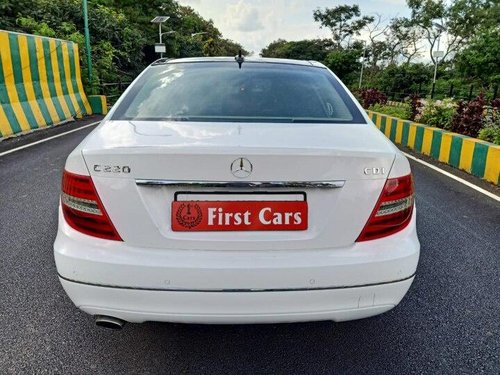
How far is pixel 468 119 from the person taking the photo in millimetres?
7898

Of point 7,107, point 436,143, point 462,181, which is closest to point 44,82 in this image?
point 7,107

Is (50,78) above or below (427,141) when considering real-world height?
above

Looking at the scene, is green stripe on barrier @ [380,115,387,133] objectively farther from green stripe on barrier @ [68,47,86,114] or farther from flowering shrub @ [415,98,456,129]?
green stripe on barrier @ [68,47,86,114]

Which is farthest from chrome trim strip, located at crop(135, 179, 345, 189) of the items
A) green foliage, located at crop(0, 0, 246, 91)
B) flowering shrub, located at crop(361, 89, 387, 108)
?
flowering shrub, located at crop(361, 89, 387, 108)

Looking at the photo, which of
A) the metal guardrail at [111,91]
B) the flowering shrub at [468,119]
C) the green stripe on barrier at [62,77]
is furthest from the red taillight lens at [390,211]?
the metal guardrail at [111,91]

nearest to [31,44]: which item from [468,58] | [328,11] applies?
[468,58]

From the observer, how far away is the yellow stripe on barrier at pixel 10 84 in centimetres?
920

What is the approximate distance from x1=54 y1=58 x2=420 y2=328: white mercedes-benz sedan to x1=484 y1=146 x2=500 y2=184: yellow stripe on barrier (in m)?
4.76

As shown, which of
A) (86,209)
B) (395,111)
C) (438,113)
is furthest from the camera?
(395,111)

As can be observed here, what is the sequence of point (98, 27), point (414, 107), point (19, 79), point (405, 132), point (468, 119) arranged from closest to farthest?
point (468, 119) < point (405, 132) < point (19, 79) < point (414, 107) < point (98, 27)

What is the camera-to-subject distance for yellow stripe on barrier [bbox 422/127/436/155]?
826 cm

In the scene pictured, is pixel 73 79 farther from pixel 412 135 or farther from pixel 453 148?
pixel 453 148

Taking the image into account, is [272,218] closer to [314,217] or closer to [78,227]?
[314,217]

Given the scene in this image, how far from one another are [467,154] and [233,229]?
603cm
